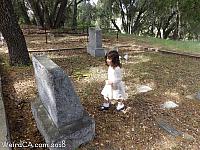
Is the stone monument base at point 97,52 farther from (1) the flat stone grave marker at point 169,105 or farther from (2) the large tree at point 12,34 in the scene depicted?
(1) the flat stone grave marker at point 169,105

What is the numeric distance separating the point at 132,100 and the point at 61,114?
2.15 meters

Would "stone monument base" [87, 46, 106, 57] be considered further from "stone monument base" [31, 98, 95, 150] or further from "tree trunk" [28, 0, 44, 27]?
"tree trunk" [28, 0, 44, 27]

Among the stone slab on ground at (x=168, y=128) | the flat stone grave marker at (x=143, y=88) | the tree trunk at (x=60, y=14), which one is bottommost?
the stone slab on ground at (x=168, y=128)

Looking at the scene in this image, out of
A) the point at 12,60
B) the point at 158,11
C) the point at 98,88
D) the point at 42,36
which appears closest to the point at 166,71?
the point at 98,88

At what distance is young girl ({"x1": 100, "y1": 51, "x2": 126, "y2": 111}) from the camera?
183 inches

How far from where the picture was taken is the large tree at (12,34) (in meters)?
7.41

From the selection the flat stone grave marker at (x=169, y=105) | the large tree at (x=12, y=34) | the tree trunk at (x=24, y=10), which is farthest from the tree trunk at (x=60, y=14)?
the flat stone grave marker at (x=169, y=105)

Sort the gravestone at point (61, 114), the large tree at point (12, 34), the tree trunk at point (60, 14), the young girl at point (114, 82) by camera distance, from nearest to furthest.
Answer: the gravestone at point (61, 114)
the young girl at point (114, 82)
the large tree at point (12, 34)
the tree trunk at point (60, 14)

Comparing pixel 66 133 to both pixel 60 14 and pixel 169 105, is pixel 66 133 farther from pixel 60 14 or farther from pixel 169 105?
pixel 60 14

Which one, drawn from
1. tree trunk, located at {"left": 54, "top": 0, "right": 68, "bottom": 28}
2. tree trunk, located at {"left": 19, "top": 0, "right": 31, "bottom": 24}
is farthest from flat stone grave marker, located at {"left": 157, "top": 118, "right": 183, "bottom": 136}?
tree trunk, located at {"left": 19, "top": 0, "right": 31, "bottom": 24}

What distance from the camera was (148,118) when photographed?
479cm

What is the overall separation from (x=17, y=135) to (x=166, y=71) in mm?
4773

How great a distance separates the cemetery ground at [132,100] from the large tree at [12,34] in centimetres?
38

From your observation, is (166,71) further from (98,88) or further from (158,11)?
(158,11)
